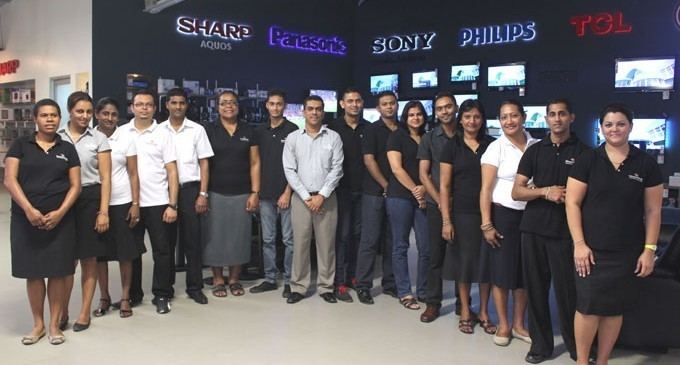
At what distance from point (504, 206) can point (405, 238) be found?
1.08 metres

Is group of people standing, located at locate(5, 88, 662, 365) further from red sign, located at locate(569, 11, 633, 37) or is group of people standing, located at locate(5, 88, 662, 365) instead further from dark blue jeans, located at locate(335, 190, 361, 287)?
red sign, located at locate(569, 11, 633, 37)

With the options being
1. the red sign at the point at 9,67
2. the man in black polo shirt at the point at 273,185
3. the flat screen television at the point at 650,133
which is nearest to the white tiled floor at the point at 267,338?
the man in black polo shirt at the point at 273,185

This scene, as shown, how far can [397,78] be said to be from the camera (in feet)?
37.5

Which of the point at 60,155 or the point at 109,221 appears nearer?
the point at 60,155

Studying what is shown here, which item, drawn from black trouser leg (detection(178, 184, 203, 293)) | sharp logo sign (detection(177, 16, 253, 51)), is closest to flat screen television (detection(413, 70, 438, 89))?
sharp logo sign (detection(177, 16, 253, 51))

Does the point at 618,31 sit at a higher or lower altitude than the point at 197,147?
higher

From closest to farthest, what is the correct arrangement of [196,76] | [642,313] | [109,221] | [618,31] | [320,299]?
[642,313]
[109,221]
[320,299]
[618,31]
[196,76]

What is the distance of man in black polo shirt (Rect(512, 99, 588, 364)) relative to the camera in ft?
11.4

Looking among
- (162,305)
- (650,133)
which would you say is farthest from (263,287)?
(650,133)

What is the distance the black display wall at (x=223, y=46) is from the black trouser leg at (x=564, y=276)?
772 centimetres

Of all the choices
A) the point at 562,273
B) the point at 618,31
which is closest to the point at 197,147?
the point at 562,273

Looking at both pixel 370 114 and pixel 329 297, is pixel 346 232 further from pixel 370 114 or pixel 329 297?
pixel 370 114

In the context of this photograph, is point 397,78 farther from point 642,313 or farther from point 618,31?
point 642,313

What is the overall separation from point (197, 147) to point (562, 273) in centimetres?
284
